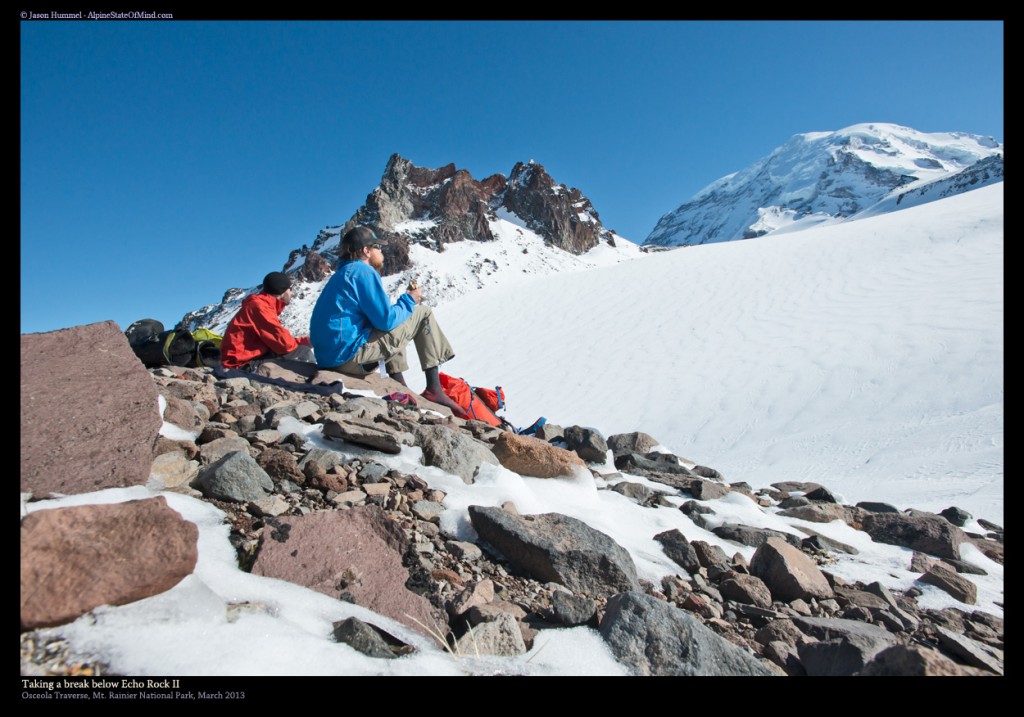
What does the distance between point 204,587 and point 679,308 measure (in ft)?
40.5

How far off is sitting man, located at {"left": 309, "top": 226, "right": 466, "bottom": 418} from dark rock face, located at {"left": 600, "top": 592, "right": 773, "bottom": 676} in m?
3.44

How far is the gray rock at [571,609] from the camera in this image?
5.32ft

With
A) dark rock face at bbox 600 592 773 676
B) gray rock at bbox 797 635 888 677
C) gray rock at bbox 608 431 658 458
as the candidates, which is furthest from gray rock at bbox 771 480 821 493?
dark rock face at bbox 600 592 773 676

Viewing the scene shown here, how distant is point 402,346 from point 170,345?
6.86ft

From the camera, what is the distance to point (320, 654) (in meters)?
1.22

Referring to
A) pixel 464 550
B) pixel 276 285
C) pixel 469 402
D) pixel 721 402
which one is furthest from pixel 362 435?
pixel 721 402

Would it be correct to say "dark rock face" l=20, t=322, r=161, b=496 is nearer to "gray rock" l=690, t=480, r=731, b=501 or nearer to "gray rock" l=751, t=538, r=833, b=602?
"gray rock" l=751, t=538, r=833, b=602

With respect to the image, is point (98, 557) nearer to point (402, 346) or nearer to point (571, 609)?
point (571, 609)

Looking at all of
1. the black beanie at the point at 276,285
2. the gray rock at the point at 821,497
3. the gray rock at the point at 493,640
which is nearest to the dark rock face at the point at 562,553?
the gray rock at the point at 493,640

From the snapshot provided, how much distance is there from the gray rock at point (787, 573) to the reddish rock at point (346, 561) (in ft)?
5.01

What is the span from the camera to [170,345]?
4.79 metres

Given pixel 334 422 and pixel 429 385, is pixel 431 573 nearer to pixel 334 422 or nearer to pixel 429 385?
pixel 334 422

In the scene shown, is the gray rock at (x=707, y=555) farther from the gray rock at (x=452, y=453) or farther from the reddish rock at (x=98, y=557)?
the reddish rock at (x=98, y=557)
